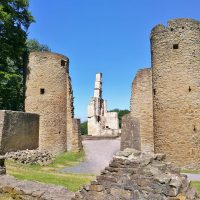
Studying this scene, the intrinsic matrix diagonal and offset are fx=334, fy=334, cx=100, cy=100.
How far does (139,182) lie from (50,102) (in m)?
15.6

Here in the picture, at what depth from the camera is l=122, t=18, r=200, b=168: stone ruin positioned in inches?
674

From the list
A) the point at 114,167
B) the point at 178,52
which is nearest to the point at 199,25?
the point at 178,52

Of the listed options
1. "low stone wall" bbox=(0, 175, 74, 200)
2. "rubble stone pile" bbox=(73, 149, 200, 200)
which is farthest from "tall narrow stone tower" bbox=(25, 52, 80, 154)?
"rubble stone pile" bbox=(73, 149, 200, 200)

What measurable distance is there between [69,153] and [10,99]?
270 inches

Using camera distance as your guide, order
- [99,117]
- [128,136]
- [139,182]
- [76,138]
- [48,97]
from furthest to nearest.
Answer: [99,117] < [76,138] < [48,97] < [128,136] < [139,182]

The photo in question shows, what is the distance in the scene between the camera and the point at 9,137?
1773 cm

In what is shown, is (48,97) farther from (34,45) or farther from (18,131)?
(34,45)

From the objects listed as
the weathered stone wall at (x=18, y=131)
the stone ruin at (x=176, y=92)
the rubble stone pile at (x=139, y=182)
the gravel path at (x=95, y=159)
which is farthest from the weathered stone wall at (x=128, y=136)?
the rubble stone pile at (x=139, y=182)

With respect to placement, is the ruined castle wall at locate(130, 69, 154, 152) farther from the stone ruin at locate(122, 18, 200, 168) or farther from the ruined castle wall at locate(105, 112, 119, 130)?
the ruined castle wall at locate(105, 112, 119, 130)

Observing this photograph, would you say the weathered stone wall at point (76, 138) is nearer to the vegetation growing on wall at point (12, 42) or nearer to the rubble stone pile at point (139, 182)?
the vegetation growing on wall at point (12, 42)

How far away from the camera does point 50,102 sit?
21234mm

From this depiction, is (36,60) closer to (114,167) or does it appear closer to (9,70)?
(9,70)

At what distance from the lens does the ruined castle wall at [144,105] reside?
19062mm

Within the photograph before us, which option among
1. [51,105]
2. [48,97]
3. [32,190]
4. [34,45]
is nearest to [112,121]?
[34,45]
